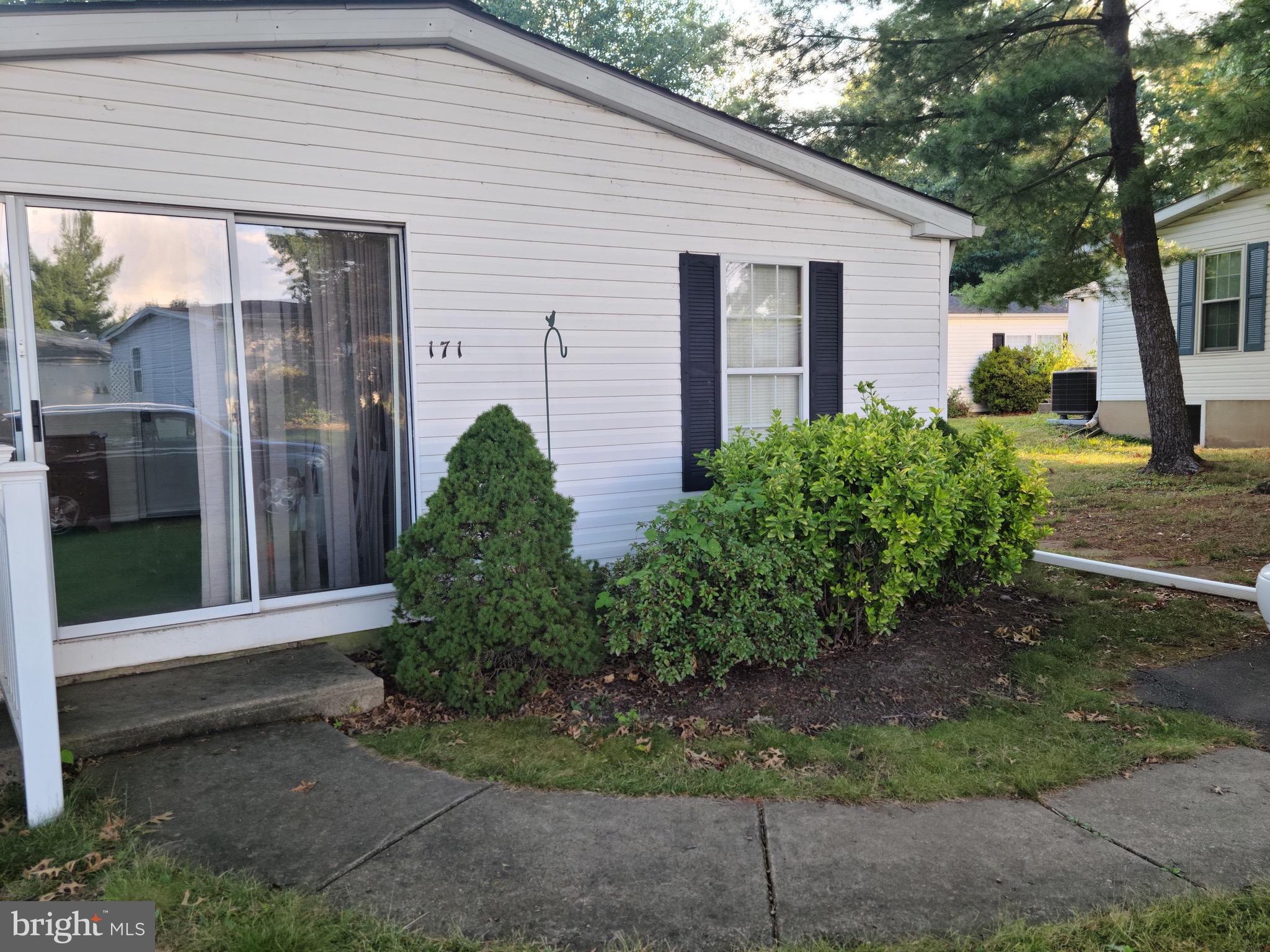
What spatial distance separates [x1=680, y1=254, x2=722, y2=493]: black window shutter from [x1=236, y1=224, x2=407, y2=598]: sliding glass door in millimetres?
1903

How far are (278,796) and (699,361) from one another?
3777 mm

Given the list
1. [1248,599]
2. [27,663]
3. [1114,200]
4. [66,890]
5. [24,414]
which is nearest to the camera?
[66,890]

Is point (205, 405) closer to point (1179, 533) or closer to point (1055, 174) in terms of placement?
point (1179, 533)

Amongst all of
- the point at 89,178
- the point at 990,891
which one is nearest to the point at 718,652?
the point at 990,891

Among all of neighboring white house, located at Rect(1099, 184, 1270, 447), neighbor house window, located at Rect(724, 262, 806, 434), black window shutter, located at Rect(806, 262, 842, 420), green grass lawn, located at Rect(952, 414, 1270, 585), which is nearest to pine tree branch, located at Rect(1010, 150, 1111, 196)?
neighboring white house, located at Rect(1099, 184, 1270, 447)

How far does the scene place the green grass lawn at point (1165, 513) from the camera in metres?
7.26

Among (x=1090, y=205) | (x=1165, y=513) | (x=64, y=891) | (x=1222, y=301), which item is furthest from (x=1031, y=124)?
(x=64, y=891)

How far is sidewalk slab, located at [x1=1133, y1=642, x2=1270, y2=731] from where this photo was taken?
13.7 feet

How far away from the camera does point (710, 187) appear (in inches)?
235

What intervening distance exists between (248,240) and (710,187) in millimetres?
2942

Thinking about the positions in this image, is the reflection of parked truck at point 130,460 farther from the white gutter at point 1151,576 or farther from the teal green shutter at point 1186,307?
the teal green shutter at point 1186,307

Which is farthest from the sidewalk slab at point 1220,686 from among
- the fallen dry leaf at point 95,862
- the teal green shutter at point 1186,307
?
the teal green shutter at point 1186,307

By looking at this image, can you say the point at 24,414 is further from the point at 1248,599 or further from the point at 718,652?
the point at 1248,599

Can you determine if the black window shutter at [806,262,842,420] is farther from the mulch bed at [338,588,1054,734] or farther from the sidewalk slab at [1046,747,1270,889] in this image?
the sidewalk slab at [1046,747,1270,889]
